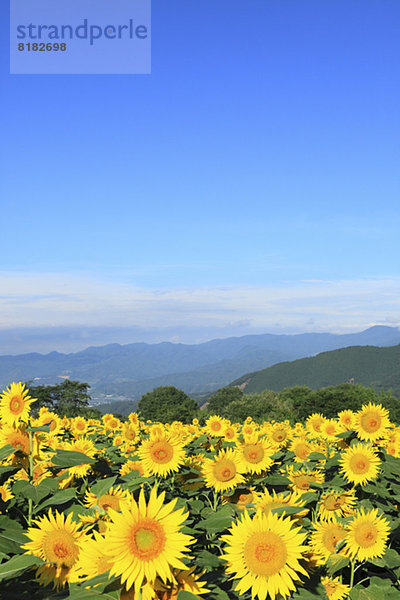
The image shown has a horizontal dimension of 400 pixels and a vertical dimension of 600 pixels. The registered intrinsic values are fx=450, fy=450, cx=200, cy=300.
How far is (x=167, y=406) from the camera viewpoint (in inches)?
3671

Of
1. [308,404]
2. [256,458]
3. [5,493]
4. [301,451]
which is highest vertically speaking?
[5,493]

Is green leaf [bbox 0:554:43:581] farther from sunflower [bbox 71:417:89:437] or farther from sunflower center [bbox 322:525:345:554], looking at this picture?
sunflower [bbox 71:417:89:437]

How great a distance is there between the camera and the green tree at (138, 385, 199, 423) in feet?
281

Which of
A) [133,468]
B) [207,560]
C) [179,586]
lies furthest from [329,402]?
[179,586]

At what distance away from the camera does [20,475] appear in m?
4.83

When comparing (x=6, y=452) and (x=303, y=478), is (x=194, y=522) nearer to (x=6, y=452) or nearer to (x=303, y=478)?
A: (x=6, y=452)

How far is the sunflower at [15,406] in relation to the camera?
4.77m

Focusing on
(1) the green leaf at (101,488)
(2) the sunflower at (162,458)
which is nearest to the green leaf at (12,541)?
(1) the green leaf at (101,488)

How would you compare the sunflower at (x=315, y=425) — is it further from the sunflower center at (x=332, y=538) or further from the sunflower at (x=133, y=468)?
the sunflower center at (x=332, y=538)

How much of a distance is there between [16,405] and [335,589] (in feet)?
11.9

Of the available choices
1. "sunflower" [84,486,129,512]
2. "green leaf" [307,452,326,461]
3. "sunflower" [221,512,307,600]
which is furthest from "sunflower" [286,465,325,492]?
"sunflower" [221,512,307,600]

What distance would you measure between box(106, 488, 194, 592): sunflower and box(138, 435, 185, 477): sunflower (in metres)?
3.14

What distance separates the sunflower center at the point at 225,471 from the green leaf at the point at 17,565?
3.06 meters

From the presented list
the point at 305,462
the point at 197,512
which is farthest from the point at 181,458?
the point at 305,462
